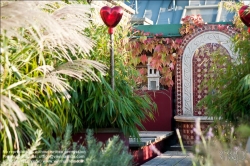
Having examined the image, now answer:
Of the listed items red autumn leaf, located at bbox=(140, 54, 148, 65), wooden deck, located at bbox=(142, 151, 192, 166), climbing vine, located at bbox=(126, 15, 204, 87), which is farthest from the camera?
red autumn leaf, located at bbox=(140, 54, 148, 65)

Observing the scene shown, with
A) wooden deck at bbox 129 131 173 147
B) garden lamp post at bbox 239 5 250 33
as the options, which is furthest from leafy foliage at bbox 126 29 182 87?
garden lamp post at bbox 239 5 250 33

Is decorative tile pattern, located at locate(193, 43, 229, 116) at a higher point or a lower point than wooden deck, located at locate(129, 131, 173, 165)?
higher

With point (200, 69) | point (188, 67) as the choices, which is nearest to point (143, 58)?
point (188, 67)

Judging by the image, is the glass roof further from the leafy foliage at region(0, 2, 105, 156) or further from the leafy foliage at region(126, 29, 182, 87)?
the leafy foliage at region(0, 2, 105, 156)

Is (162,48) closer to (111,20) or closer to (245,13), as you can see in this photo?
(245,13)

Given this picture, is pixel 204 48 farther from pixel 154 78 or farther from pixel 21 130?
pixel 21 130

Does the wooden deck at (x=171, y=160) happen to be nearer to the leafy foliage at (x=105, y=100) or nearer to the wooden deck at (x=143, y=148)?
the wooden deck at (x=143, y=148)

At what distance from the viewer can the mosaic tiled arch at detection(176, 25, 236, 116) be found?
9664 millimetres

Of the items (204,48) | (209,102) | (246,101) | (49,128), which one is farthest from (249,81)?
(204,48)

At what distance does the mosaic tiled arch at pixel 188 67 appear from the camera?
966cm

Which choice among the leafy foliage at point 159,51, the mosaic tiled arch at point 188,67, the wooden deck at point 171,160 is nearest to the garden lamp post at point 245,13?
the wooden deck at point 171,160

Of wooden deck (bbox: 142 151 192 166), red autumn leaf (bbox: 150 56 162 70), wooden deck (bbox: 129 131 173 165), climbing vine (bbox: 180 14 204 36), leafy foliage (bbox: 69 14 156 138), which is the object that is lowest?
wooden deck (bbox: 142 151 192 166)

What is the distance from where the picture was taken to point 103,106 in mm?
5258

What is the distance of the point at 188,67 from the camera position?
9.78 metres
